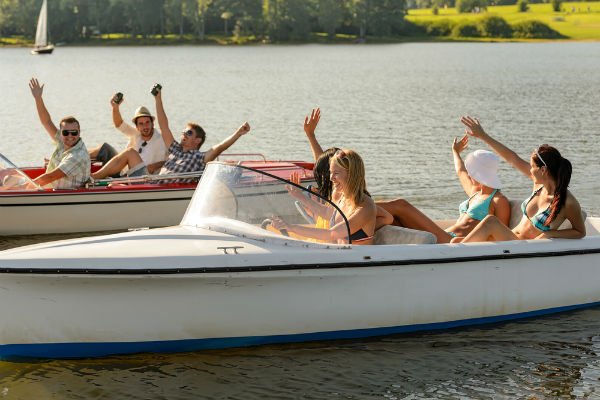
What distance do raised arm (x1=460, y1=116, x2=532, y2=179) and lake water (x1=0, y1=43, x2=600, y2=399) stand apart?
136cm

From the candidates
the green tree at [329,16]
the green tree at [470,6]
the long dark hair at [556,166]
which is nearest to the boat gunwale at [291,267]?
the long dark hair at [556,166]

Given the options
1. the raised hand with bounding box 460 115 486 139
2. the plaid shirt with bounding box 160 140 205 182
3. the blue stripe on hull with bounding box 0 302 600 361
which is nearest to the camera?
the blue stripe on hull with bounding box 0 302 600 361

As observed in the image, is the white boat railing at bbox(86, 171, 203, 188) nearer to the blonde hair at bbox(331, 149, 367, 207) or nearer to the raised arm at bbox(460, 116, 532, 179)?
the raised arm at bbox(460, 116, 532, 179)

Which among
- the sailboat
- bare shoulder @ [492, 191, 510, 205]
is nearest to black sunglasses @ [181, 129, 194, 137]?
bare shoulder @ [492, 191, 510, 205]

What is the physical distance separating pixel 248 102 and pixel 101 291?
1282 inches

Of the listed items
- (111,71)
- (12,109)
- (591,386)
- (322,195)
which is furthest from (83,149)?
(111,71)

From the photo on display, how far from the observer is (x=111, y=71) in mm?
65188

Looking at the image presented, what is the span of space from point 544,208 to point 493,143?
0.70 m

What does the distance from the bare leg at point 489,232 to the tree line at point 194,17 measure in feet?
405

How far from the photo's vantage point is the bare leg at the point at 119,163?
42.7ft

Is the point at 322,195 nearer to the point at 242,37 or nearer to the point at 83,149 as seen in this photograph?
the point at 83,149

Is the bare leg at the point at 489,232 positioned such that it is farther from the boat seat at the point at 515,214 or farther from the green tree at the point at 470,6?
the green tree at the point at 470,6

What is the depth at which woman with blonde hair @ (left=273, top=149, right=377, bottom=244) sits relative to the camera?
7547 millimetres

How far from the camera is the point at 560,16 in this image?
A: 139 meters
